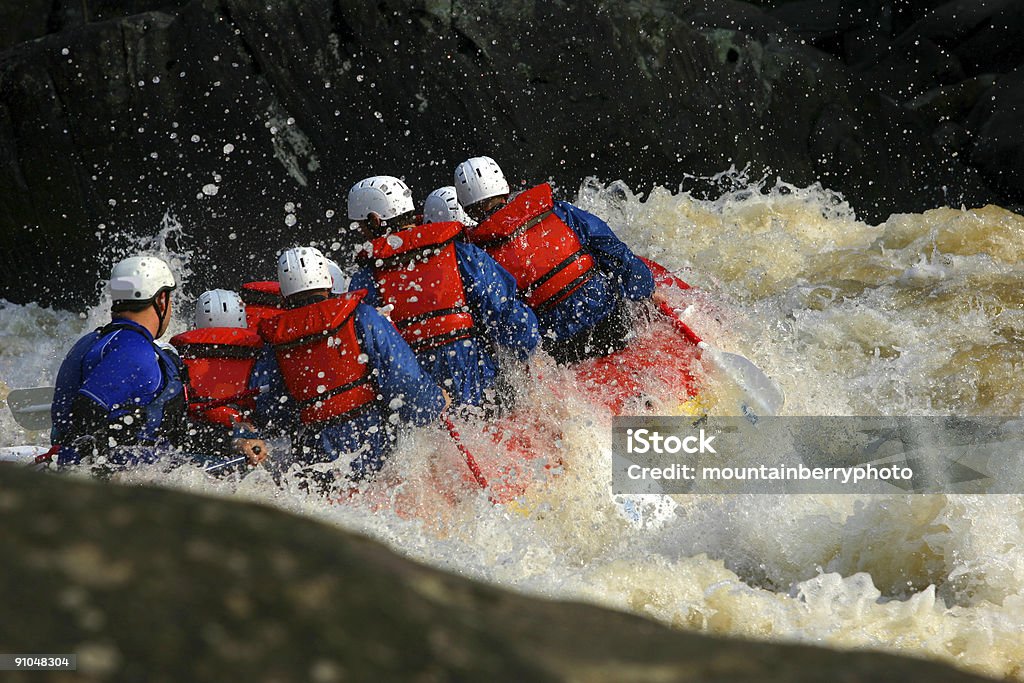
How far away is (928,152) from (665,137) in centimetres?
305

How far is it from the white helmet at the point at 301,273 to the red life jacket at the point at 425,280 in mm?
310

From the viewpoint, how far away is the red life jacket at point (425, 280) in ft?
13.7

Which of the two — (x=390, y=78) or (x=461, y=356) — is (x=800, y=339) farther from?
(x=390, y=78)

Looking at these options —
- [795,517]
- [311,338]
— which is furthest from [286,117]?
[795,517]

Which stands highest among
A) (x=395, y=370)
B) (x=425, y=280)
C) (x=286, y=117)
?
(x=286, y=117)

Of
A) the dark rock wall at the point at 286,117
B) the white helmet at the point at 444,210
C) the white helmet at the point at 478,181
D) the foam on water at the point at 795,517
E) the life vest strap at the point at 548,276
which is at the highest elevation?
the dark rock wall at the point at 286,117

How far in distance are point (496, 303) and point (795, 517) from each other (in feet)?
4.93

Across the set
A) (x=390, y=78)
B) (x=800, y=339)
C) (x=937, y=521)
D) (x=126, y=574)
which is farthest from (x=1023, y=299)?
(x=126, y=574)

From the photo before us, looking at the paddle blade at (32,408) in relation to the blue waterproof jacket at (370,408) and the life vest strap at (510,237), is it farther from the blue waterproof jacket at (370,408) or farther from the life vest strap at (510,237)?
the life vest strap at (510,237)

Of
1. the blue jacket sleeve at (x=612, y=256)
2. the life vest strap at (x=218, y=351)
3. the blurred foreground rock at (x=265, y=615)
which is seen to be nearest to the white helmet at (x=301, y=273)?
the life vest strap at (x=218, y=351)

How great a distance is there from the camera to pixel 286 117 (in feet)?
26.4

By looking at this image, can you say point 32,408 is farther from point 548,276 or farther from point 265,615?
point 265,615

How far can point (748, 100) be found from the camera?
30.3ft

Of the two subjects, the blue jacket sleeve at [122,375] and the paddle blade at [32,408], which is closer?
the blue jacket sleeve at [122,375]
